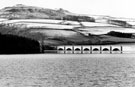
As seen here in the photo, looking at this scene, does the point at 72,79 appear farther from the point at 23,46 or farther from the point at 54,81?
the point at 23,46

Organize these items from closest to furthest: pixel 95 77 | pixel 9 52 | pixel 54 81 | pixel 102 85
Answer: pixel 102 85 < pixel 54 81 < pixel 95 77 < pixel 9 52

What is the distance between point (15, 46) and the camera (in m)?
190

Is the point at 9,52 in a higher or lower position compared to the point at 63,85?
lower

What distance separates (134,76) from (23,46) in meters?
126

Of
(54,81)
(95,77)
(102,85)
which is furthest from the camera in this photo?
(95,77)

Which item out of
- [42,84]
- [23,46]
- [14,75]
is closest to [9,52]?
[23,46]

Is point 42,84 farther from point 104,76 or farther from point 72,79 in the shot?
point 104,76

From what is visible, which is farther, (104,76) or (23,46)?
(23,46)

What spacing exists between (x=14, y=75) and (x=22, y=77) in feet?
11.9

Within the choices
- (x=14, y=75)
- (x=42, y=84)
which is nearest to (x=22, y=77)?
(x=14, y=75)

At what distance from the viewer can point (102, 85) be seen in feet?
193

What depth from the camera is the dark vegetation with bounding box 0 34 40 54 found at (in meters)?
188

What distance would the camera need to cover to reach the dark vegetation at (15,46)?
616 ft

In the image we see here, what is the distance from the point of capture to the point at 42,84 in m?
60.3
